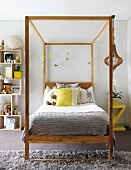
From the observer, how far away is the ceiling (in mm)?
4160

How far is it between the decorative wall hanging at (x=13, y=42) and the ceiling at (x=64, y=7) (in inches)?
17.6

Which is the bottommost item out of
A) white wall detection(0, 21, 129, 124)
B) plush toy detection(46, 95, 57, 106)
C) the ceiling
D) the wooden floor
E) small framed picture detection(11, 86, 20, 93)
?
the wooden floor

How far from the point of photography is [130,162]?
118 inches

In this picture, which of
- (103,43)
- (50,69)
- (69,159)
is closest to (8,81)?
(50,69)

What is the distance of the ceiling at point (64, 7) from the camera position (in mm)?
4160

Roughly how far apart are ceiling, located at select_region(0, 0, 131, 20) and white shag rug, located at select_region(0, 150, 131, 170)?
2.57 metres

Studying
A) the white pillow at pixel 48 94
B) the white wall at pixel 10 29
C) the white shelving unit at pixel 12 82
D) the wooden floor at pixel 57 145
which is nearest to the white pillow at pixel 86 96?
the white pillow at pixel 48 94

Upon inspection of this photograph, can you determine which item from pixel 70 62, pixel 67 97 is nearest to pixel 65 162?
pixel 67 97

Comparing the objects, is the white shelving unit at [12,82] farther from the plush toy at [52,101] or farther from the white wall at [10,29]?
the plush toy at [52,101]

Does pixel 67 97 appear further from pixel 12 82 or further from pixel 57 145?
pixel 12 82

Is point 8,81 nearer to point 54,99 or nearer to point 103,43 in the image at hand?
point 54,99

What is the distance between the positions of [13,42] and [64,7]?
1.39 metres

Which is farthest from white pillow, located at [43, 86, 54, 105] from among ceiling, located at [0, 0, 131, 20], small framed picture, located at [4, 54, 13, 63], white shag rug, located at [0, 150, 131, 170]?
ceiling, located at [0, 0, 131, 20]

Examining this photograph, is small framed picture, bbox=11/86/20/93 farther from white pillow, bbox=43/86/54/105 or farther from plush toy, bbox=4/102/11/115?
white pillow, bbox=43/86/54/105
